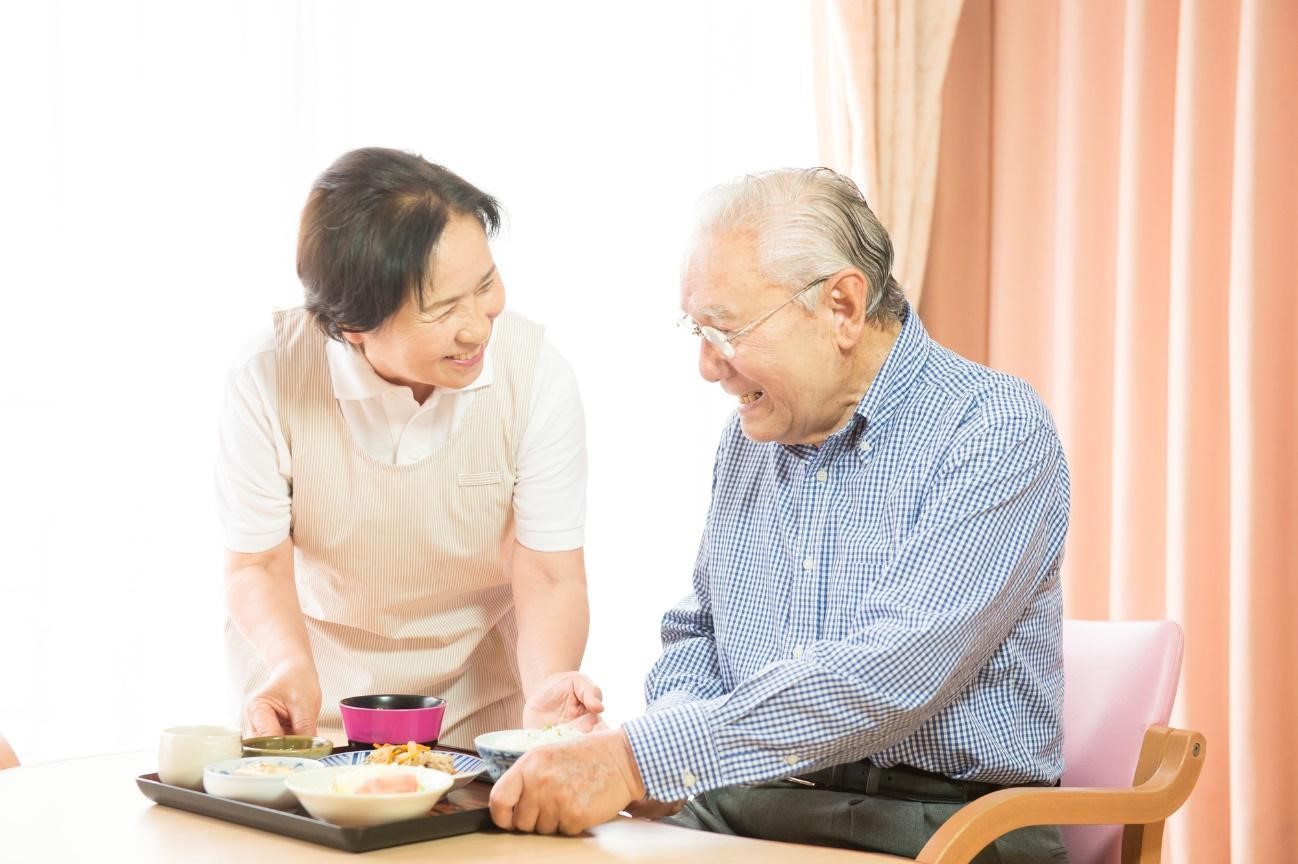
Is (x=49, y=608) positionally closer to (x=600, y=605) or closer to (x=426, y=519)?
(x=426, y=519)

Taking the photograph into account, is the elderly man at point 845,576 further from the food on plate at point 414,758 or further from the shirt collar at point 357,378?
the shirt collar at point 357,378

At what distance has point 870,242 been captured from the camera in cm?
186

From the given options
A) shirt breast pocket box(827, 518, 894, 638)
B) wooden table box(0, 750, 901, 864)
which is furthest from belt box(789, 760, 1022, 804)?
wooden table box(0, 750, 901, 864)

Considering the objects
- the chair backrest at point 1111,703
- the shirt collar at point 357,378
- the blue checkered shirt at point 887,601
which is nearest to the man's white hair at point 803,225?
the blue checkered shirt at point 887,601

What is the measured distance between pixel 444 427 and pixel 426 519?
0.15m

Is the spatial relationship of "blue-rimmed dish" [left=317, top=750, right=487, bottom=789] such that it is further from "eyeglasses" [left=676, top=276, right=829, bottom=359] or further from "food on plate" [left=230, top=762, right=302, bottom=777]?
"eyeglasses" [left=676, top=276, right=829, bottom=359]

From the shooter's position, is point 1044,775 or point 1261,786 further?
point 1261,786

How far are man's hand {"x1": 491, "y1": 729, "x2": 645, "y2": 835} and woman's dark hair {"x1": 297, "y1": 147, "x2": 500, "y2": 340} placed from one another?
75cm

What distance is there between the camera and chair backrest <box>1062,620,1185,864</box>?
1.85m

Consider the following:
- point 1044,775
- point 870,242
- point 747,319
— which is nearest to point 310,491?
point 747,319

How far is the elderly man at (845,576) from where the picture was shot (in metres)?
1.54

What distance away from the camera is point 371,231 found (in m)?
1.92

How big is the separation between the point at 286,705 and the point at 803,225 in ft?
3.20

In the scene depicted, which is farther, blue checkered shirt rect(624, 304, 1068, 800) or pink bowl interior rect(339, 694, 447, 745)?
Answer: pink bowl interior rect(339, 694, 447, 745)
